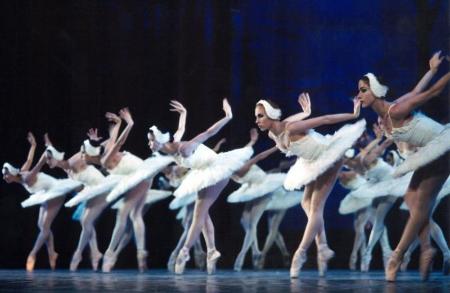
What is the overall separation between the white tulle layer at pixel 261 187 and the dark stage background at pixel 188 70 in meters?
1.13

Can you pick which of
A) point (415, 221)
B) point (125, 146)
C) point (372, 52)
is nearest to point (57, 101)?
point (125, 146)

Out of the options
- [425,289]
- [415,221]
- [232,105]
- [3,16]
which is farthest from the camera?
[3,16]

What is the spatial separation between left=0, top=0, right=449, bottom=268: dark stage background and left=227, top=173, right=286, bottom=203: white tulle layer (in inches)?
44.3

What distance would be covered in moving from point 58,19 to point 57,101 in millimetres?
1205

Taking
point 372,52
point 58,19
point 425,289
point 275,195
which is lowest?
point 425,289

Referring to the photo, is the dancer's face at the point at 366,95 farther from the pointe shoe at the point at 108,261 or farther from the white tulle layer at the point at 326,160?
the pointe shoe at the point at 108,261

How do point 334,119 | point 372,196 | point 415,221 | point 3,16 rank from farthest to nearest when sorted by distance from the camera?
1. point 3,16
2. point 372,196
3. point 334,119
4. point 415,221

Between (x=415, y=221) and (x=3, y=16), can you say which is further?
(x=3, y=16)

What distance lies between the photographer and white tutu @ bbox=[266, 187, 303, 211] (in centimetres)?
1081

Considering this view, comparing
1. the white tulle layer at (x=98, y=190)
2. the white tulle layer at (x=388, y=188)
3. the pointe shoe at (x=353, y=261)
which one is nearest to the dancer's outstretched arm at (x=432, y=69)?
the white tulle layer at (x=388, y=188)

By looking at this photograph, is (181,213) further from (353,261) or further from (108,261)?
(353,261)

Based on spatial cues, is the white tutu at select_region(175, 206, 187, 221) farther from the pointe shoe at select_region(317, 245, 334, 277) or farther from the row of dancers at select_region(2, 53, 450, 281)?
the pointe shoe at select_region(317, 245, 334, 277)

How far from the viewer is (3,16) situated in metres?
12.4

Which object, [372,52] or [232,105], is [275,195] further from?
[372,52]
